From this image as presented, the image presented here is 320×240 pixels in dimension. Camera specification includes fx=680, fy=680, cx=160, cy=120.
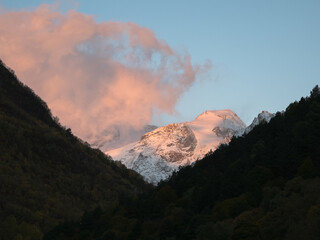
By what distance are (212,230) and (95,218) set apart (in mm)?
70141

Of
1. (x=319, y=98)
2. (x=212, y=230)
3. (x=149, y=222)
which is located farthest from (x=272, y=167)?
(x=319, y=98)

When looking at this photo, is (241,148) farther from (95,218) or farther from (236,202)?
(236,202)

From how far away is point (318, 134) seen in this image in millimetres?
138250

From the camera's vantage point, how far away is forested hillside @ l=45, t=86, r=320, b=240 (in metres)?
96.8

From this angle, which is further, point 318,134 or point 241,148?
point 241,148

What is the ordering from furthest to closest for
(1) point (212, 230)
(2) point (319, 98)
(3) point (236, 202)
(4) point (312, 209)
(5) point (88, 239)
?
(2) point (319, 98) < (5) point (88, 239) < (3) point (236, 202) < (1) point (212, 230) < (4) point (312, 209)

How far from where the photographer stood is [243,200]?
119 m

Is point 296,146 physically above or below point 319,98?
below

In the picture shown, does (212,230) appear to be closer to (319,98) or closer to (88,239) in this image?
(88,239)

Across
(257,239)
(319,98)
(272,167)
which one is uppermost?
(319,98)

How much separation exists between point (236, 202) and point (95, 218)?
55528 mm

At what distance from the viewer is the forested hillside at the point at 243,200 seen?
317 ft

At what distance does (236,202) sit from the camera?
A: 119 metres

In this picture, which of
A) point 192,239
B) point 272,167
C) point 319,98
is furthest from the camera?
point 319,98
